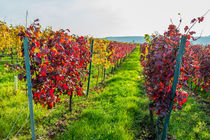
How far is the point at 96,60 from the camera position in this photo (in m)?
6.14

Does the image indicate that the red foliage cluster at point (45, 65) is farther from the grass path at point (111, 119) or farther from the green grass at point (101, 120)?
the grass path at point (111, 119)

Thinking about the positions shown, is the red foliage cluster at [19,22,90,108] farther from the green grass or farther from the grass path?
the grass path

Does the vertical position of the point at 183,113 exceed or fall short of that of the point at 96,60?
it falls short

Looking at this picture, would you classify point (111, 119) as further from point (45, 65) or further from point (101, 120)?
point (45, 65)

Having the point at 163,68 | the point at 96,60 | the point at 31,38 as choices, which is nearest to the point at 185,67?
the point at 163,68

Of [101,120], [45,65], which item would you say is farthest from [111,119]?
[45,65]

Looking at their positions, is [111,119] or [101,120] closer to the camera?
[101,120]

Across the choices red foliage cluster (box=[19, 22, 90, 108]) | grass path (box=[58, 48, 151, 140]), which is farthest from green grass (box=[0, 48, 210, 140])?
red foliage cluster (box=[19, 22, 90, 108])

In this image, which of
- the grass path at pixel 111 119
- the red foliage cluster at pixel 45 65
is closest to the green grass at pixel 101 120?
the grass path at pixel 111 119

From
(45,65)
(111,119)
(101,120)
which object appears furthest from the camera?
(111,119)

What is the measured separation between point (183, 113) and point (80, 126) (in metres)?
3.34

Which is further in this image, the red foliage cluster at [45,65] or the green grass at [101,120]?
the green grass at [101,120]

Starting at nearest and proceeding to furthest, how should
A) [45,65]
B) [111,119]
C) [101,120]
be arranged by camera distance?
[45,65] < [101,120] < [111,119]

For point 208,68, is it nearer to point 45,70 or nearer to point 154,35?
point 154,35
